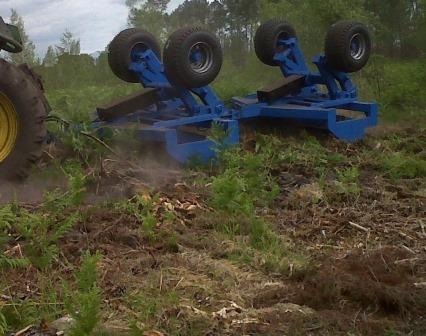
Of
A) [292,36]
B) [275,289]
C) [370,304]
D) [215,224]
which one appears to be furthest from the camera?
[292,36]

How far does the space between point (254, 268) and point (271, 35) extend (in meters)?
5.73

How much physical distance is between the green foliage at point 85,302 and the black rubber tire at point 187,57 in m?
3.97

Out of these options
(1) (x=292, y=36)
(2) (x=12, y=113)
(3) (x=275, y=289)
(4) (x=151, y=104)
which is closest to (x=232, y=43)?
(1) (x=292, y=36)

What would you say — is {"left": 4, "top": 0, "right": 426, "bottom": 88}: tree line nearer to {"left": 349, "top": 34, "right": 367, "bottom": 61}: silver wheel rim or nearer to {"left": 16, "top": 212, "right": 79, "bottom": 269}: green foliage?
{"left": 349, "top": 34, "right": 367, "bottom": 61}: silver wheel rim

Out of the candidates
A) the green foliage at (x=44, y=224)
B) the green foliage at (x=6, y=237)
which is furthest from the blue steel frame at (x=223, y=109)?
the green foliage at (x=6, y=237)

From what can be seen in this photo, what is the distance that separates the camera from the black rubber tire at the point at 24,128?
5484 mm

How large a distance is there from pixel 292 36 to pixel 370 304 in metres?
6.42

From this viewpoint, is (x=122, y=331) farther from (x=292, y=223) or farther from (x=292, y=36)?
(x=292, y=36)

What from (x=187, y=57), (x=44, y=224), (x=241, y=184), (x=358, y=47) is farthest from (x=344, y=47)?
(x=44, y=224)

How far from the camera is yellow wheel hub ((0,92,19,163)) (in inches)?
218

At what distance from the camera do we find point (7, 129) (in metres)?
5.59

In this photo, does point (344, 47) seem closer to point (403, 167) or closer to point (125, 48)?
point (403, 167)

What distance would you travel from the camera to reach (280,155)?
716 centimetres

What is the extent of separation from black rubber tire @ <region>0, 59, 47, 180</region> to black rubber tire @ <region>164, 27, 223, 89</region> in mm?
2078
